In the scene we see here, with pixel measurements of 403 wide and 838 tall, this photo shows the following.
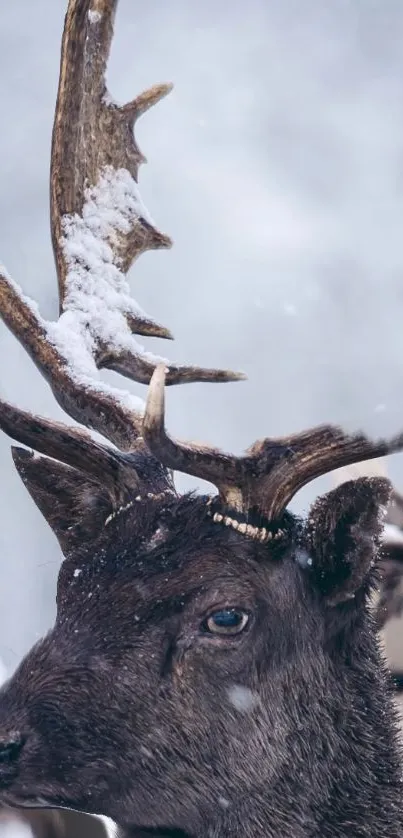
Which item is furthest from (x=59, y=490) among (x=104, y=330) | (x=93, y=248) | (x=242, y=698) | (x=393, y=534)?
(x=393, y=534)

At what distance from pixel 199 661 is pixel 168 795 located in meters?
0.47

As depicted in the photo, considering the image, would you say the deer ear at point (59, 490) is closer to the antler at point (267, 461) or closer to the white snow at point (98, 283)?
the white snow at point (98, 283)

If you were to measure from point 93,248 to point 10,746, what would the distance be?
2551 millimetres

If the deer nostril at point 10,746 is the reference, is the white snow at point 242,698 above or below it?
above

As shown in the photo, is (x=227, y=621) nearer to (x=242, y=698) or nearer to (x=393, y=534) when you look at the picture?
(x=242, y=698)

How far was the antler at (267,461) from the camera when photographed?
3574 mm

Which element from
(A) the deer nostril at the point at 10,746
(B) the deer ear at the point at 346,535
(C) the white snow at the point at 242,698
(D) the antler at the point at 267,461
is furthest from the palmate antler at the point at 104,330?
(A) the deer nostril at the point at 10,746

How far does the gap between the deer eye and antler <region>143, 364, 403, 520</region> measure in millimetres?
378

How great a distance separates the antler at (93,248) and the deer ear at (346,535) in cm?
92

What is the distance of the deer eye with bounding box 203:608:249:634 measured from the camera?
3557mm

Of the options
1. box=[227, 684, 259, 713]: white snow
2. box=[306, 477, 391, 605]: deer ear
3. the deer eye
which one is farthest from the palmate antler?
box=[227, 684, 259, 713]: white snow

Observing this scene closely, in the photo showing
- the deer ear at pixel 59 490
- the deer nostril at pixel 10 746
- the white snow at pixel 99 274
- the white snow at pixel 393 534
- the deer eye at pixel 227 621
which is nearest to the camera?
the deer nostril at pixel 10 746

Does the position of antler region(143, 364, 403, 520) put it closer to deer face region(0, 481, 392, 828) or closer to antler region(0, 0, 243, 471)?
deer face region(0, 481, 392, 828)

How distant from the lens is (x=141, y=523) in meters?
3.74
